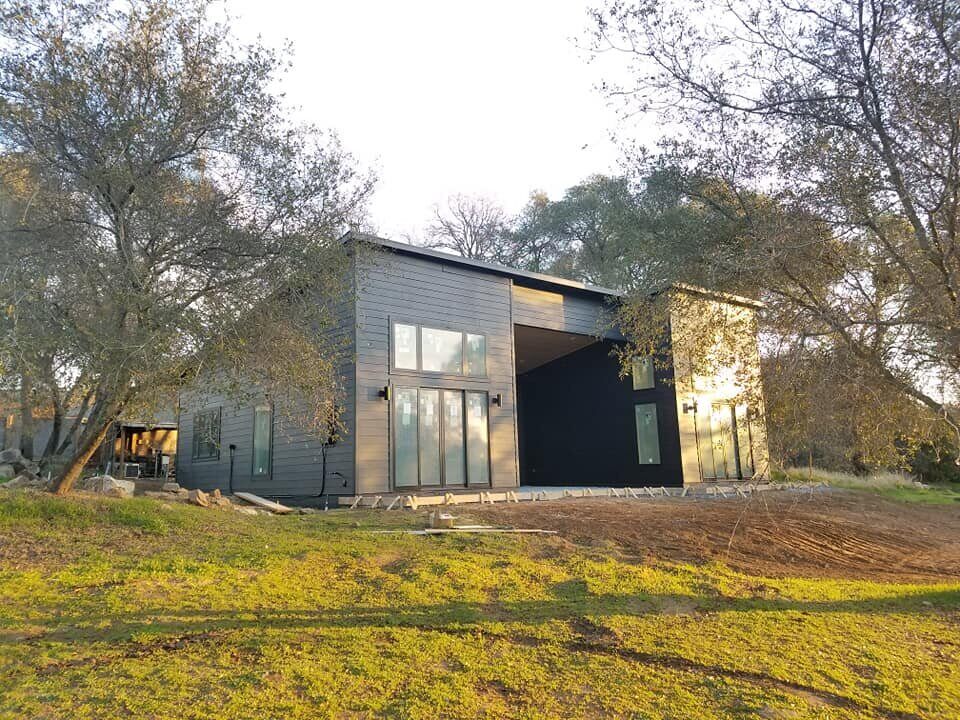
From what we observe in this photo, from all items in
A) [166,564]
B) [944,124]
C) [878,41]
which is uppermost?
[878,41]

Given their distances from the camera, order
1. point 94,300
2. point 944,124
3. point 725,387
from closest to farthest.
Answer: point 944,124 < point 94,300 < point 725,387

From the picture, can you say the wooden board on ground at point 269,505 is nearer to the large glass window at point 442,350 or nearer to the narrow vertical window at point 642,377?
the large glass window at point 442,350

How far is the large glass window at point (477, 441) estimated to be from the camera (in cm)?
1169

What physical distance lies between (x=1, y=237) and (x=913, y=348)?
8189mm

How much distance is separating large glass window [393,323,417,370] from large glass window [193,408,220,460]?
5522 millimetres

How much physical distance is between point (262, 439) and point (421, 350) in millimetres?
4153

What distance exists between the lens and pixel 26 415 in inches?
562

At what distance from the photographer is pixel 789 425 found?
5.68 m

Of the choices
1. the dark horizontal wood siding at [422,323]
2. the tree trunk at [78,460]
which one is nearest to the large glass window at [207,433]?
the dark horizontal wood siding at [422,323]

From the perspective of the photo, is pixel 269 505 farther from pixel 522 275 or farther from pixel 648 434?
pixel 648 434

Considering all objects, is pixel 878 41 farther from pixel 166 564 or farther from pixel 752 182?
pixel 166 564

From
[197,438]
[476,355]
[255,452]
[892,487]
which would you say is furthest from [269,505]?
[892,487]

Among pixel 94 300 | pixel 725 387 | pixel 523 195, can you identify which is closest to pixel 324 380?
pixel 94 300

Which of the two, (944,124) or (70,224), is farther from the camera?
(70,224)
